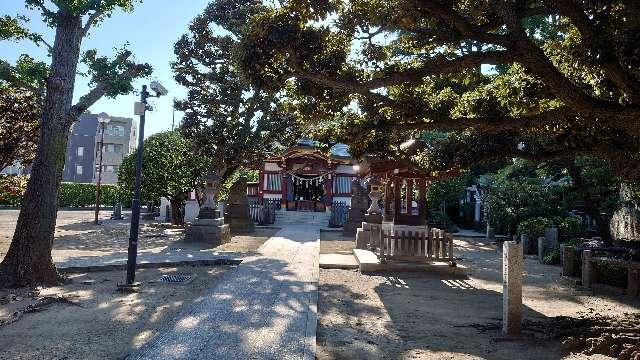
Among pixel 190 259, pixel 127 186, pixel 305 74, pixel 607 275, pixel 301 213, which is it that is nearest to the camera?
pixel 305 74

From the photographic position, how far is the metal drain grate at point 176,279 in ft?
30.2

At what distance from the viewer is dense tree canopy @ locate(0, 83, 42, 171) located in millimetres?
12609

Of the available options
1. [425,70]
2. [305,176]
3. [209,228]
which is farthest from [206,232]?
[305,176]

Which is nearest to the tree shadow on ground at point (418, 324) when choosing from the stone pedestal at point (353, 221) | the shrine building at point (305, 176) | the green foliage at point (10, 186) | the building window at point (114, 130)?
the green foliage at point (10, 186)

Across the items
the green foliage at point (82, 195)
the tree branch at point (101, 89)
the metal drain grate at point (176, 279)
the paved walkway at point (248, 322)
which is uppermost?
the tree branch at point (101, 89)

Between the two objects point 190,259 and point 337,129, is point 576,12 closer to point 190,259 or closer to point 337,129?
point 337,129

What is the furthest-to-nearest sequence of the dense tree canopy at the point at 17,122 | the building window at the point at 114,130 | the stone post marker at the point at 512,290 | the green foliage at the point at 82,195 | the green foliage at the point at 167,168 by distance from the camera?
the building window at the point at 114,130, the green foliage at the point at 82,195, the green foliage at the point at 167,168, the dense tree canopy at the point at 17,122, the stone post marker at the point at 512,290

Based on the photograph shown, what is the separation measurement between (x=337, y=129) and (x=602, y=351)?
18.2 feet

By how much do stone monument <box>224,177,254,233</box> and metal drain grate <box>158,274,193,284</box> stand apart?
12.3 metres

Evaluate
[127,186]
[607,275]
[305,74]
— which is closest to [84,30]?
[305,74]

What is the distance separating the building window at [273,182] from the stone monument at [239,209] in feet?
36.4

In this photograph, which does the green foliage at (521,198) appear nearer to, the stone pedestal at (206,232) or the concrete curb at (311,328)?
the stone pedestal at (206,232)

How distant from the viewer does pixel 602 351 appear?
17.7 feet

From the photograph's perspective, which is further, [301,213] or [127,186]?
[301,213]
